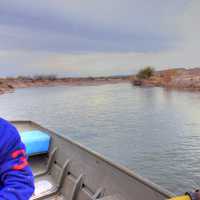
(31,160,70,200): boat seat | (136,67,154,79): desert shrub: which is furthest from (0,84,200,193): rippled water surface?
(136,67,154,79): desert shrub

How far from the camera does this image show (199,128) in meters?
14.9

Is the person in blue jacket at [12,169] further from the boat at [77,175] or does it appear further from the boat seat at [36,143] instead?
the boat seat at [36,143]

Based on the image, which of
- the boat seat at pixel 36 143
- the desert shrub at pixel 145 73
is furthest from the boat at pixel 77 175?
the desert shrub at pixel 145 73

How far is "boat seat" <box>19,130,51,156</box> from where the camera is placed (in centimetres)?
435

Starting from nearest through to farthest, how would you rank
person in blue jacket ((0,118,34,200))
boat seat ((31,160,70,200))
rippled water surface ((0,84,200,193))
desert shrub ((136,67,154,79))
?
person in blue jacket ((0,118,34,200)) → boat seat ((31,160,70,200)) → rippled water surface ((0,84,200,193)) → desert shrub ((136,67,154,79))

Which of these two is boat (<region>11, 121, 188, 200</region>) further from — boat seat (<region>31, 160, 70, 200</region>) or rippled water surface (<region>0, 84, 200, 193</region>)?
rippled water surface (<region>0, 84, 200, 193</region>)

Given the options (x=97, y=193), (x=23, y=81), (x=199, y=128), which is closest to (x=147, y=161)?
(x=199, y=128)

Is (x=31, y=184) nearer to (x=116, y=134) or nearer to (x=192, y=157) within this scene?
(x=192, y=157)

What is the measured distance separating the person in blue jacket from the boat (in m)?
1.40

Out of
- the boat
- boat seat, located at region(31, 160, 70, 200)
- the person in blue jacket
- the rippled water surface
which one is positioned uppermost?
the person in blue jacket

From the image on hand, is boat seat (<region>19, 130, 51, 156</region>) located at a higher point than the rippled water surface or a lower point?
higher

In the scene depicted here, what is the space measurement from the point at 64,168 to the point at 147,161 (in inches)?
268

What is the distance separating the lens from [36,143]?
4438mm

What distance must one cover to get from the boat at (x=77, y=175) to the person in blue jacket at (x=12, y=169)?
1.40 meters
